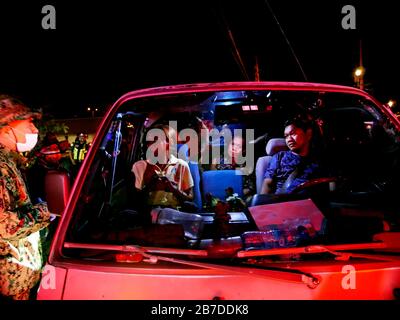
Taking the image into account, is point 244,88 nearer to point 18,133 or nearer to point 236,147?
point 18,133

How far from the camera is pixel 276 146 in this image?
427 centimetres

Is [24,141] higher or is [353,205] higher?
[24,141]

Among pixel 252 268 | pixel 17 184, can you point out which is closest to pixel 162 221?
pixel 252 268

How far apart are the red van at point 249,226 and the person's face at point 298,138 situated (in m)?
0.12

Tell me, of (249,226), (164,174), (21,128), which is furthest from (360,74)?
(21,128)

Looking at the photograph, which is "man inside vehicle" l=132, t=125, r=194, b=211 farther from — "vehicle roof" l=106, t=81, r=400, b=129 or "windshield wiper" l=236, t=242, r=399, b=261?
"windshield wiper" l=236, t=242, r=399, b=261

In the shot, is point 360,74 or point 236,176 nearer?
point 236,176

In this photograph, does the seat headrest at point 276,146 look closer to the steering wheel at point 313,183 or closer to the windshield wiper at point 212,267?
the steering wheel at point 313,183

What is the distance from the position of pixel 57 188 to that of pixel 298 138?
2.66 metres

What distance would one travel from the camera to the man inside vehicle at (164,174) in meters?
3.28

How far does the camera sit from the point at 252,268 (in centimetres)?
166

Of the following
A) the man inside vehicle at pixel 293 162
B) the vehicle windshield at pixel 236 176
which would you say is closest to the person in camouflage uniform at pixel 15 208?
the vehicle windshield at pixel 236 176

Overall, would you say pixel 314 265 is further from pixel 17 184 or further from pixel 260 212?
pixel 17 184

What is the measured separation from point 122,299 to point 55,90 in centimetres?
2004
